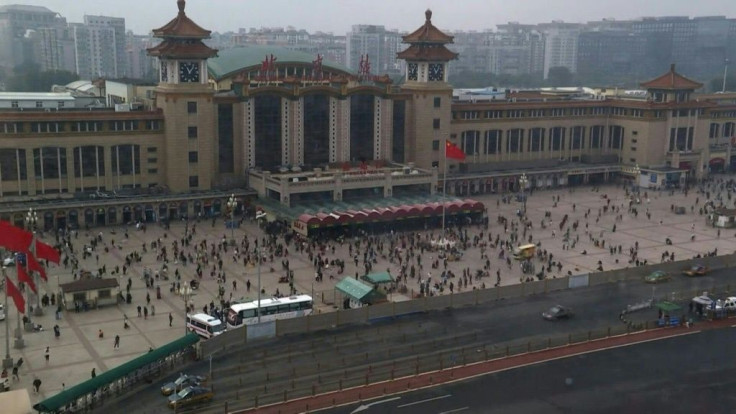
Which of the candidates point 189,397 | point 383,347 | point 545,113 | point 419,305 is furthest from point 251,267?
point 545,113

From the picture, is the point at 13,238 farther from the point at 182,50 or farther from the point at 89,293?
the point at 182,50

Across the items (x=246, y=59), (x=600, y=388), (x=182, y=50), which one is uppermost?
(x=182, y=50)

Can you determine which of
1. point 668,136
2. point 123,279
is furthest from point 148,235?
point 668,136

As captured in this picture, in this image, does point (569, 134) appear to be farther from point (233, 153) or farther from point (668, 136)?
point (233, 153)

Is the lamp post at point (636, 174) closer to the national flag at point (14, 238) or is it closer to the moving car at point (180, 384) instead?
the moving car at point (180, 384)

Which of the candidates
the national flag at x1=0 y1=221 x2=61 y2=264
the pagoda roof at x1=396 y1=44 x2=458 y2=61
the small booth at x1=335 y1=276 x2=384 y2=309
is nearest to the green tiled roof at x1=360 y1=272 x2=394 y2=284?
the small booth at x1=335 y1=276 x2=384 y2=309
